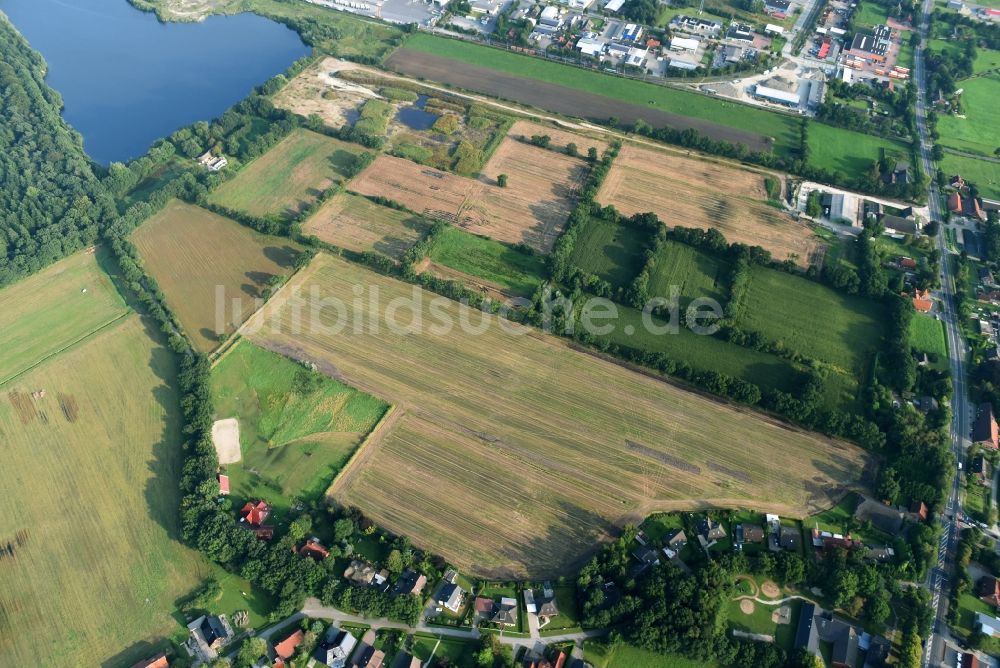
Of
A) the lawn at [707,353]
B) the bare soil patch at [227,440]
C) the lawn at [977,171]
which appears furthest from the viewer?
the lawn at [977,171]

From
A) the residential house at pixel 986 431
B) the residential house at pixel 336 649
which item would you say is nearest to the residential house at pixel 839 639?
the residential house at pixel 986 431

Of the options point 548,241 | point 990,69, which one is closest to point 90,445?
point 548,241

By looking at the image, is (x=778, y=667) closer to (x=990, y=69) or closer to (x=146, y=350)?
(x=146, y=350)

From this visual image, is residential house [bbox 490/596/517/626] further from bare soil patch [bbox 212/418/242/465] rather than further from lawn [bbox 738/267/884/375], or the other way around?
lawn [bbox 738/267/884/375]

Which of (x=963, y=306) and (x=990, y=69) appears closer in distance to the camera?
(x=963, y=306)

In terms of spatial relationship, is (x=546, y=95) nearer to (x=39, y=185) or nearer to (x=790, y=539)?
(x=39, y=185)

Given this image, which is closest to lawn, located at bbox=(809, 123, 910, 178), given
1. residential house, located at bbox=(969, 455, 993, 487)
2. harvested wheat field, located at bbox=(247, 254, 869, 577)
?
residential house, located at bbox=(969, 455, 993, 487)

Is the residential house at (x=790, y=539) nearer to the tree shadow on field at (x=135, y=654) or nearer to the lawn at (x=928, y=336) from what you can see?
the lawn at (x=928, y=336)
